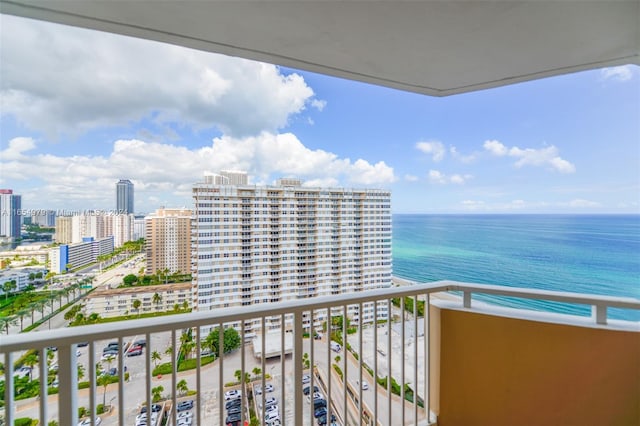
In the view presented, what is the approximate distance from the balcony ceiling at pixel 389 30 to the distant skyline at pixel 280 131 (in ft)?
1.13

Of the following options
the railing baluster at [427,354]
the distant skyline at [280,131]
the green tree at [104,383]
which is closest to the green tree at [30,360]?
the green tree at [104,383]

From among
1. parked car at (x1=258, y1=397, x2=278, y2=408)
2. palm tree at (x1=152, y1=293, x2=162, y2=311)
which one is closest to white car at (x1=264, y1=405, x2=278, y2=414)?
parked car at (x1=258, y1=397, x2=278, y2=408)

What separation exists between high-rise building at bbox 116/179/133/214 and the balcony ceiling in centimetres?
116

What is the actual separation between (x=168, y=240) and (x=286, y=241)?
33.5 inches

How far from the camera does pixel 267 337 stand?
1.30 meters

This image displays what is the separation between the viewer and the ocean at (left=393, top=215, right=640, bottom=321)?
6.18 ft

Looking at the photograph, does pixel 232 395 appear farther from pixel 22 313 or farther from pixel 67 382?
pixel 22 313

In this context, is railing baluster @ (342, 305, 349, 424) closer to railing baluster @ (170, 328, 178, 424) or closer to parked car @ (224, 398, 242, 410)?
parked car @ (224, 398, 242, 410)

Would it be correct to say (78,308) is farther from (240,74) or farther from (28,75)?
(240,74)

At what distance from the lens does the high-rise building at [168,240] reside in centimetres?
169

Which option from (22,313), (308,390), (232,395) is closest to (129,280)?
(22,313)

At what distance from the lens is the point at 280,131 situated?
325cm

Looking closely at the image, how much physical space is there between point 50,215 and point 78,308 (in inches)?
29.6

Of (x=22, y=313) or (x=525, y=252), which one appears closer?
(x=22, y=313)
